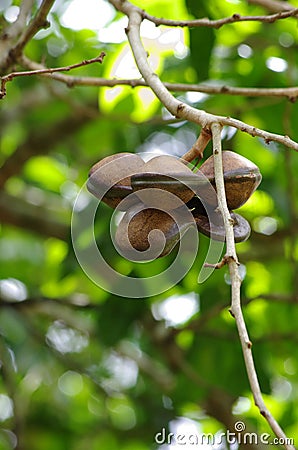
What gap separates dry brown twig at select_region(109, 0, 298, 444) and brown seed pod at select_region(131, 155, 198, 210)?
6 centimetres

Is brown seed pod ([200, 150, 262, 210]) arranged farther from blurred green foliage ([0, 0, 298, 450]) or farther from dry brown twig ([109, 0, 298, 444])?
blurred green foliage ([0, 0, 298, 450])

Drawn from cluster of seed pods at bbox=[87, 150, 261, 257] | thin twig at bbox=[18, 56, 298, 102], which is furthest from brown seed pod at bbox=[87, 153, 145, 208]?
thin twig at bbox=[18, 56, 298, 102]

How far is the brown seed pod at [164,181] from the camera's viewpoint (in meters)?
1.00

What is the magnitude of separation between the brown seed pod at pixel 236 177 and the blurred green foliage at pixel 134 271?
0.87 metres

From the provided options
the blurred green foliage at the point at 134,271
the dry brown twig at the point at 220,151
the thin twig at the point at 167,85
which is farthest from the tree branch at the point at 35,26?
the blurred green foliage at the point at 134,271

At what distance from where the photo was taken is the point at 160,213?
3.47 ft

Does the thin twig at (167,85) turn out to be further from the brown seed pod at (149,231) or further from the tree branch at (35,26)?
the brown seed pod at (149,231)

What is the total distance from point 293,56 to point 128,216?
127 centimetres

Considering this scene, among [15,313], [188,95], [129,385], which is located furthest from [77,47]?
[129,385]

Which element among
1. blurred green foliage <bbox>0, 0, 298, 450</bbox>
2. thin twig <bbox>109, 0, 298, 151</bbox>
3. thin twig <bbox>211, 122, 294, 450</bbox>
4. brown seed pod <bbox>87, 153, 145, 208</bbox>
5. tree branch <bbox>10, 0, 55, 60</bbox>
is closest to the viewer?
thin twig <bbox>211, 122, 294, 450</bbox>

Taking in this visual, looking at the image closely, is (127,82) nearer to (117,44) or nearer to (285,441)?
(117,44)

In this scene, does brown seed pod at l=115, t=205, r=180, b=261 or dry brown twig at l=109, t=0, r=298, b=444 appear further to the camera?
brown seed pod at l=115, t=205, r=180, b=261

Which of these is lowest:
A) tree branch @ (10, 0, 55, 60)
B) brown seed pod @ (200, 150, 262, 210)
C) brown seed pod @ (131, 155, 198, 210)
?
brown seed pod @ (131, 155, 198, 210)

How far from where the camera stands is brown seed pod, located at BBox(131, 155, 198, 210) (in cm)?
100
